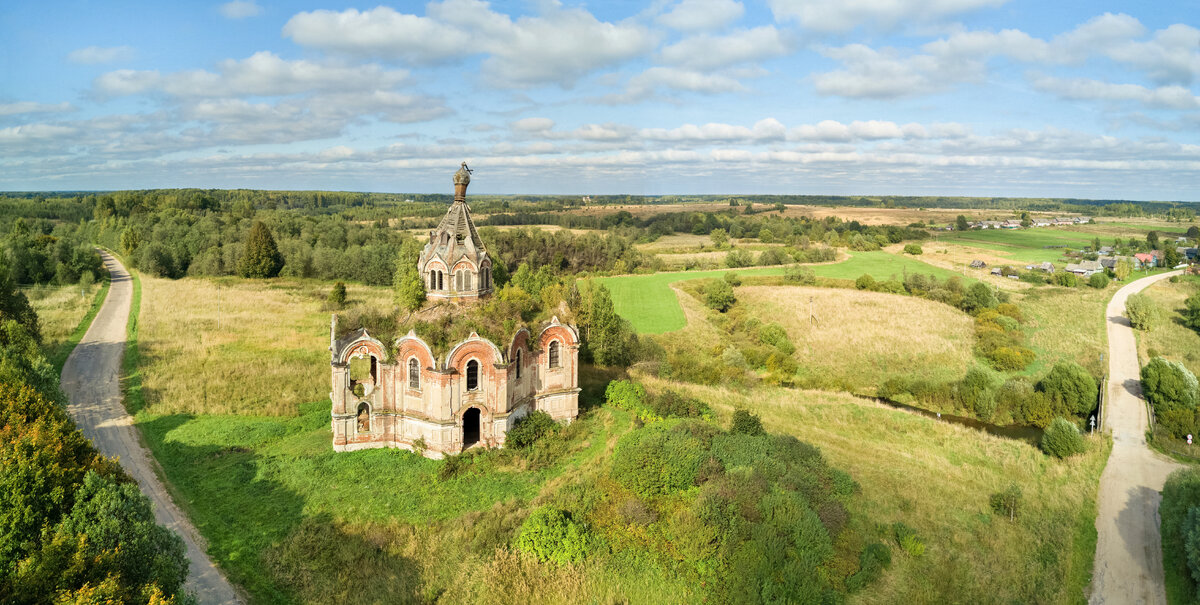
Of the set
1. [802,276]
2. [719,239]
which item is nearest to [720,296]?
[802,276]

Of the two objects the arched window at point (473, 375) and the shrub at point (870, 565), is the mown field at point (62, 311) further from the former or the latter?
the shrub at point (870, 565)

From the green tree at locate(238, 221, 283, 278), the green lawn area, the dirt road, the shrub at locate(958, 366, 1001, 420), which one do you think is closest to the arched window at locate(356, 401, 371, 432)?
the dirt road

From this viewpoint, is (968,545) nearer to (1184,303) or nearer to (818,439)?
(818,439)

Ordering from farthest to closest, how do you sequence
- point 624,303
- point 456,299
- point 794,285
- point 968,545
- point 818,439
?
point 794,285, point 624,303, point 818,439, point 456,299, point 968,545

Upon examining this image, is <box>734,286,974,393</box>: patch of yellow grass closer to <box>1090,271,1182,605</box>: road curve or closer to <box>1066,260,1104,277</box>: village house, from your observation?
<box>1090,271,1182,605</box>: road curve

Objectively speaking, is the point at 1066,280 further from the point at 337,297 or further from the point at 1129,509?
the point at 337,297

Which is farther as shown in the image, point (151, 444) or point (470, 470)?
point (151, 444)

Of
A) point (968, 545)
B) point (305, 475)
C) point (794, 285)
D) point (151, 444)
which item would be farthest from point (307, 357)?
point (794, 285)
